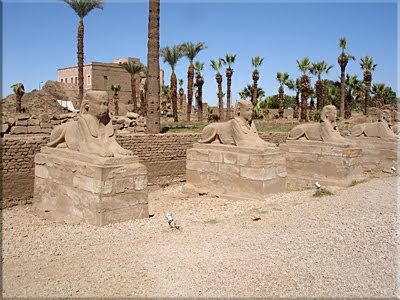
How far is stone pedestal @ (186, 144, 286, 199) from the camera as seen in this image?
25.4 feet

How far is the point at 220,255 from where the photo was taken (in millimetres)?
4379

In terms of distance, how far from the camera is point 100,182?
18.6ft

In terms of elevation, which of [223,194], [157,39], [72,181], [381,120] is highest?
[157,39]

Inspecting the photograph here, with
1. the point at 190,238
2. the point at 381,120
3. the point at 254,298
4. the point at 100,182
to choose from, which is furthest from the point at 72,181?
the point at 381,120

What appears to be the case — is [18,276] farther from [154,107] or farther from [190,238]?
[154,107]

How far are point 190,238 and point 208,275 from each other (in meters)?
1.20

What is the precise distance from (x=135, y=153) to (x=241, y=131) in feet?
10.8

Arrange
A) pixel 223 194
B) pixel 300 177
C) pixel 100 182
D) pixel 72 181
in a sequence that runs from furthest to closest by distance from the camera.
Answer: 1. pixel 300 177
2. pixel 223 194
3. pixel 72 181
4. pixel 100 182

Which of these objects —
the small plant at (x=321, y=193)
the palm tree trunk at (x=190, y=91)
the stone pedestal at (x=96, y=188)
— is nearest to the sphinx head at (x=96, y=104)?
the stone pedestal at (x=96, y=188)

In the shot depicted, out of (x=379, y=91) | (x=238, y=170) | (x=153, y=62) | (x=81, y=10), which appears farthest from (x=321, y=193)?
(x=379, y=91)

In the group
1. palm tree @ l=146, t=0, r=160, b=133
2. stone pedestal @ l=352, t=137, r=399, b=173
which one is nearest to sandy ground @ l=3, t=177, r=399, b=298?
stone pedestal @ l=352, t=137, r=399, b=173

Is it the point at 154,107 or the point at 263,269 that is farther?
the point at 154,107

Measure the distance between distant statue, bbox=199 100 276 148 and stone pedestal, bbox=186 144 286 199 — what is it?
18 centimetres

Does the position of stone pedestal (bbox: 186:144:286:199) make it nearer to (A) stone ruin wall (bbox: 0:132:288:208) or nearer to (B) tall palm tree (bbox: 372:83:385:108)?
(A) stone ruin wall (bbox: 0:132:288:208)
